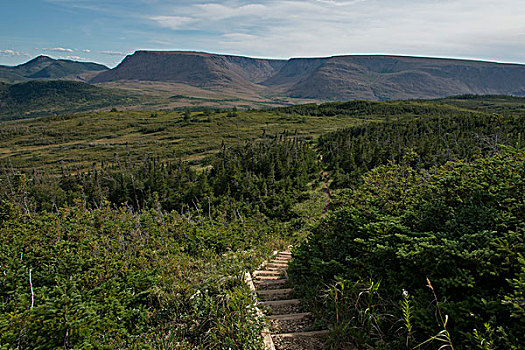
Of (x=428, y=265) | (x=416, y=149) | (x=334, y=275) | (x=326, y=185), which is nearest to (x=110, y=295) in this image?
(x=334, y=275)

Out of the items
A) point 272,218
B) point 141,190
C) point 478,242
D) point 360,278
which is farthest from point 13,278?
point 141,190

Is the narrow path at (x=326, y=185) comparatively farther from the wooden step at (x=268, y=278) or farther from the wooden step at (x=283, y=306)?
the wooden step at (x=283, y=306)

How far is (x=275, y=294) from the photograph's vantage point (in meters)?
5.59

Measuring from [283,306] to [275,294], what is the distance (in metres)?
0.53

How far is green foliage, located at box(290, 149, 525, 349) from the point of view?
323 centimetres

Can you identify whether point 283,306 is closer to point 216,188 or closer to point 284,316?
point 284,316

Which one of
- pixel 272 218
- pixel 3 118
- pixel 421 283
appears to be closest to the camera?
pixel 421 283

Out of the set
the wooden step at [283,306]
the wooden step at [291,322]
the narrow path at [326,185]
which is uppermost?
the wooden step at [291,322]

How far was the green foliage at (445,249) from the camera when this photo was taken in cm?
323

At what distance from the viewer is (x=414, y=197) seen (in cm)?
561

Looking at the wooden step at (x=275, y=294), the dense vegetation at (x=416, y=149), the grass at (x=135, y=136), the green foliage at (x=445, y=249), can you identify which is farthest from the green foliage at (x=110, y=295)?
the grass at (x=135, y=136)

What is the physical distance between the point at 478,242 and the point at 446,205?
1283 millimetres

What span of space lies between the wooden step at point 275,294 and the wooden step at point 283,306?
24 cm

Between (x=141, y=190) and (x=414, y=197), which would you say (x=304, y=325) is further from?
(x=141, y=190)
